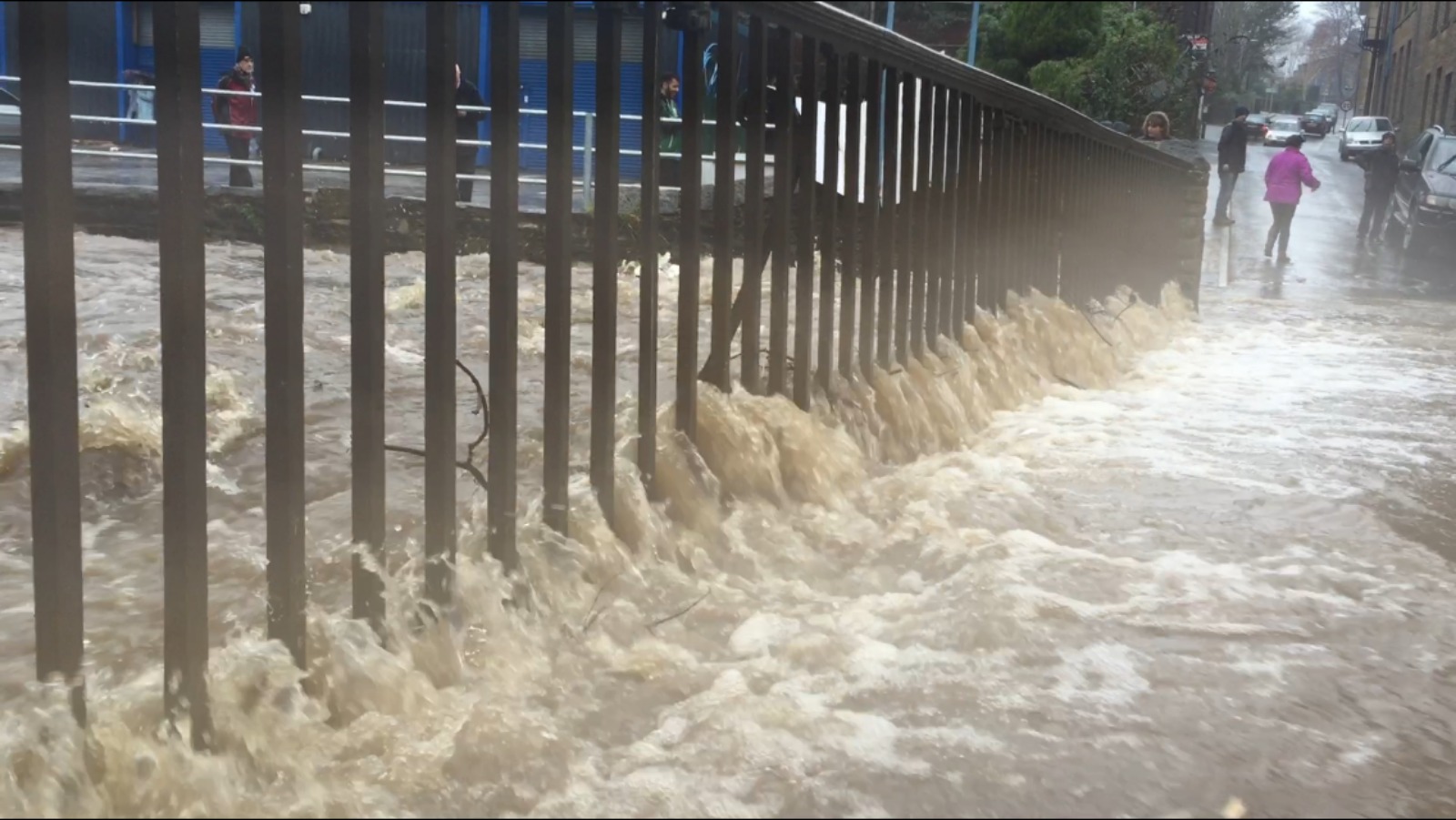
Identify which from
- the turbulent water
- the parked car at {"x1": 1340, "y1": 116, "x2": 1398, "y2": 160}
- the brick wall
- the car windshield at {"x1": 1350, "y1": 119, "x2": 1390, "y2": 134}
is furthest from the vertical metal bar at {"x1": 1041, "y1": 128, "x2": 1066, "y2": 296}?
the car windshield at {"x1": 1350, "y1": 119, "x2": 1390, "y2": 134}

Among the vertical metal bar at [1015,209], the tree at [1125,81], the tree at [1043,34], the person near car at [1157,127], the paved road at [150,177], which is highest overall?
the tree at [1043,34]

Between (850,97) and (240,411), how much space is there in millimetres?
2511

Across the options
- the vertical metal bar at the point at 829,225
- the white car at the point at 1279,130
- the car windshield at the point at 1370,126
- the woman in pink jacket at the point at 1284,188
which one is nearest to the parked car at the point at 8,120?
the vertical metal bar at the point at 829,225

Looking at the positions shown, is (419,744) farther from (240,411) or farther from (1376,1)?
(1376,1)

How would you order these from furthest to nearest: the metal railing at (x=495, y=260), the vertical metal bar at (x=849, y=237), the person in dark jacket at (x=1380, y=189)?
the person in dark jacket at (x=1380, y=189) < the vertical metal bar at (x=849, y=237) < the metal railing at (x=495, y=260)

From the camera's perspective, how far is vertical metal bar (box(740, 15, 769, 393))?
4.13 metres

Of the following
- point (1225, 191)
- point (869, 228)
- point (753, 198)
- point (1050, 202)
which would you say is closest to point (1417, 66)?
point (1225, 191)

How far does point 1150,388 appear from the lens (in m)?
7.78

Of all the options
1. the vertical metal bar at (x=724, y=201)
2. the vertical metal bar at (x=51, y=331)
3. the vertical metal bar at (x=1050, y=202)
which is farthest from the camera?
the vertical metal bar at (x=1050, y=202)

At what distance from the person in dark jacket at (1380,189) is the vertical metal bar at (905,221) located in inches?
758

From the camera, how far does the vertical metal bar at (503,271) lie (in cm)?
301

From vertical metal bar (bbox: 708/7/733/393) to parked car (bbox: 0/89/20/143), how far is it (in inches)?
345

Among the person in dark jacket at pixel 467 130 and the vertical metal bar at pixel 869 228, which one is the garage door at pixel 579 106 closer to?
the person in dark jacket at pixel 467 130

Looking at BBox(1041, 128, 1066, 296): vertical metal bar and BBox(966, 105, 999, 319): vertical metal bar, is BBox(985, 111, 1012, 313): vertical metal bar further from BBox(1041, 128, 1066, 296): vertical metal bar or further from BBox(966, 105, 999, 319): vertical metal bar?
BBox(1041, 128, 1066, 296): vertical metal bar
